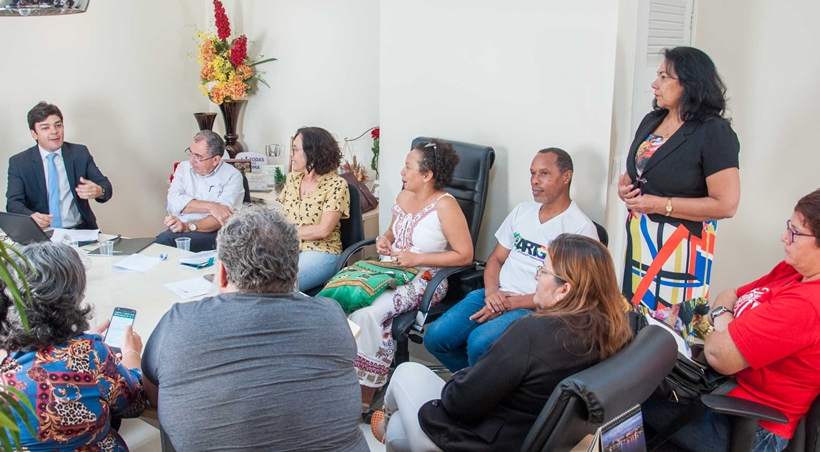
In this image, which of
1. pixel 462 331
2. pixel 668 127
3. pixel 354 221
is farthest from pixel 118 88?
pixel 668 127

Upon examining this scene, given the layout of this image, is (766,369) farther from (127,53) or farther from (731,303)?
(127,53)

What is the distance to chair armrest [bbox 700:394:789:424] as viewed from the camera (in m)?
1.72

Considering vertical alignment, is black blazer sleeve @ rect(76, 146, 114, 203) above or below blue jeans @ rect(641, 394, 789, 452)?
above

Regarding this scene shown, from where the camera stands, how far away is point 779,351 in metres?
1.84

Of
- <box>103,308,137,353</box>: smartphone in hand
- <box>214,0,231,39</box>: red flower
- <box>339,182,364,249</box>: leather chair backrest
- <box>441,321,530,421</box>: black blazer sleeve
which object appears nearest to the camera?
<box>441,321,530,421</box>: black blazer sleeve

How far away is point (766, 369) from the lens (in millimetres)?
1912

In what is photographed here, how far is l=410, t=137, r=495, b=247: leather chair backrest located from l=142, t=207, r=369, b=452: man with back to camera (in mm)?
1594

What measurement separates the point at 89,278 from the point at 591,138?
2.14 meters

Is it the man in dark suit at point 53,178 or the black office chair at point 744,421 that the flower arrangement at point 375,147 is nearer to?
the man in dark suit at point 53,178

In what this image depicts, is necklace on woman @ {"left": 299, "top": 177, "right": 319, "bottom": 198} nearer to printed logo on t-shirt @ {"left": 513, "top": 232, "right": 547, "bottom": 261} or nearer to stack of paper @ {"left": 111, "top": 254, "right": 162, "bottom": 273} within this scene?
stack of paper @ {"left": 111, "top": 254, "right": 162, "bottom": 273}

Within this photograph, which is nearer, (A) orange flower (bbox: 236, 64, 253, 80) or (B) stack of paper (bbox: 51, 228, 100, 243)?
(B) stack of paper (bbox: 51, 228, 100, 243)

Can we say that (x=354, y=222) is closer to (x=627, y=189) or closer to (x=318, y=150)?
(x=318, y=150)

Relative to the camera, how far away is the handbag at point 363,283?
111 inches

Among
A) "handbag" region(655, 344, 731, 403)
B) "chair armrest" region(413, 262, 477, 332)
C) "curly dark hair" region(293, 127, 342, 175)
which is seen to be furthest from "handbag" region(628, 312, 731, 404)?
"curly dark hair" region(293, 127, 342, 175)
